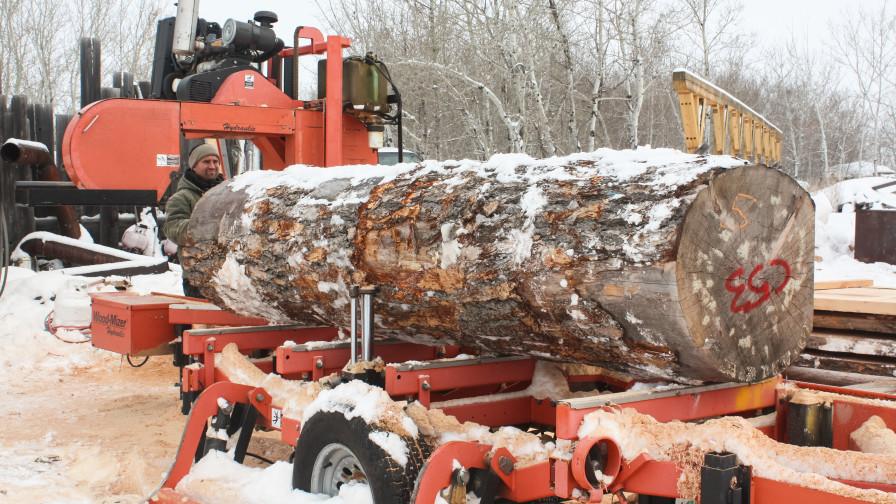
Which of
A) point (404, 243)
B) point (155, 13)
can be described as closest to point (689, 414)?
point (404, 243)

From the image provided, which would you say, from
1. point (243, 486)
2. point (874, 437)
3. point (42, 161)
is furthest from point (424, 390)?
point (42, 161)

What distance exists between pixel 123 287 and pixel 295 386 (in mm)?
3183

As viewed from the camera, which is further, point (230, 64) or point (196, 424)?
point (230, 64)

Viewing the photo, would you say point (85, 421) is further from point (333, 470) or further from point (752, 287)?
point (752, 287)

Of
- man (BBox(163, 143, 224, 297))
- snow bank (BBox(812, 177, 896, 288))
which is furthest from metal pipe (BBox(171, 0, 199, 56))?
snow bank (BBox(812, 177, 896, 288))

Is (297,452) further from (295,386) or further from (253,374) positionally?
(253,374)

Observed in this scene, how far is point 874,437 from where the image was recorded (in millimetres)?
3322

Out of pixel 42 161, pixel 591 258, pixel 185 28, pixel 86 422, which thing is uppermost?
pixel 185 28

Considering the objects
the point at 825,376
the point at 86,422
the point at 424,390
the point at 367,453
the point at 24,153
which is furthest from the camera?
the point at 24,153

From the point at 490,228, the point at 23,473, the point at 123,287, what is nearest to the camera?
the point at 490,228

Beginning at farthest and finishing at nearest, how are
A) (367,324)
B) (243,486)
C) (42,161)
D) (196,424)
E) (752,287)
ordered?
(42,161) < (196,424) < (243,486) < (367,324) < (752,287)

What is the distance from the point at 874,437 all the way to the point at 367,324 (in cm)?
203

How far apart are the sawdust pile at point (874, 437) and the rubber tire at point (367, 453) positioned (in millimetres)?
1642

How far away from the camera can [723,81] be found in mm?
32406
